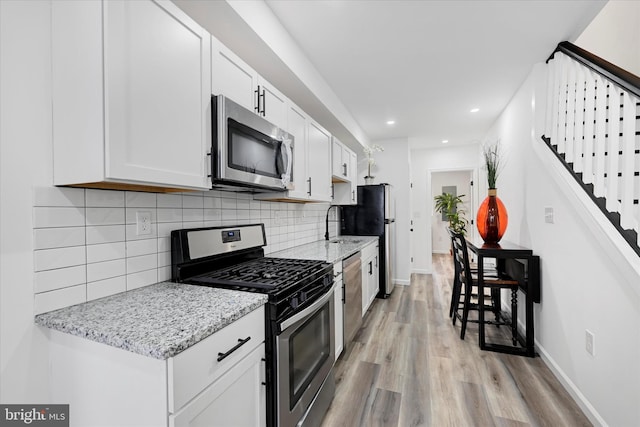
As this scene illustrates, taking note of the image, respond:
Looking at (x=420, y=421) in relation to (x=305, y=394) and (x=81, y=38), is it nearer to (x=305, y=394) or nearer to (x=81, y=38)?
(x=305, y=394)

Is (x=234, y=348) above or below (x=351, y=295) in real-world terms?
above

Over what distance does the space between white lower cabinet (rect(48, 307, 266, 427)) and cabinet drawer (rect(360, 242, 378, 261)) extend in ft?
6.66

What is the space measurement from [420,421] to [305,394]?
0.77 metres

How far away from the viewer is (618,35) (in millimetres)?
2383

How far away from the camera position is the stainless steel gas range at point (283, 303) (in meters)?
1.24

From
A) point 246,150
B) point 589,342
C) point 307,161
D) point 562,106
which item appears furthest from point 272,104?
point 589,342

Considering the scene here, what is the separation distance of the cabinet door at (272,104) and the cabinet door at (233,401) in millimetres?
1349

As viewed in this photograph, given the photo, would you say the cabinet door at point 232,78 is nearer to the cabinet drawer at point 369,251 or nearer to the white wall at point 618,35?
the cabinet drawer at point 369,251

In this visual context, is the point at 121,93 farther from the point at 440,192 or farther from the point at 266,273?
the point at 440,192

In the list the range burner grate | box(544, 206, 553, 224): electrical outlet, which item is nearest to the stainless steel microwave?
the range burner grate

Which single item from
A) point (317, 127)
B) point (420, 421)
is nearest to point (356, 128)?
point (317, 127)

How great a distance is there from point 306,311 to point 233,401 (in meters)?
0.55

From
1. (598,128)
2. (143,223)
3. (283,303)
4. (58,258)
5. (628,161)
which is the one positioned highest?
(598,128)

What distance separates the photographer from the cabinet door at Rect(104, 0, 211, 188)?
933mm
